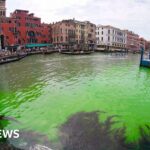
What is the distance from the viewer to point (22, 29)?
230 feet

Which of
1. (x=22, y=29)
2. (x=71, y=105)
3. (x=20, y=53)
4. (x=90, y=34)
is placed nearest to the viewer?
(x=71, y=105)

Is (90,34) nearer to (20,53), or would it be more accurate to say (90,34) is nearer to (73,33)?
(73,33)

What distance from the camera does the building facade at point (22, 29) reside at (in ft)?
214

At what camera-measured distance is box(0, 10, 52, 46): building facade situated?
65088mm


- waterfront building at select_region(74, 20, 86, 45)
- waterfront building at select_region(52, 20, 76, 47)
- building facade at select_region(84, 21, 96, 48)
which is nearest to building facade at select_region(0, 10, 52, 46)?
waterfront building at select_region(52, 20, 76, 47)

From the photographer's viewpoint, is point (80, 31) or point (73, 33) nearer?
point (73, 33)

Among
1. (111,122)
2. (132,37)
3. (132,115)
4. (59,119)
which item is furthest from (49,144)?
(132,37)

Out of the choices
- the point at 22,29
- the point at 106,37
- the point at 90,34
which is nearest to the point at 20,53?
the point at 22,29

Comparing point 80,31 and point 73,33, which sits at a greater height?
point 80,31

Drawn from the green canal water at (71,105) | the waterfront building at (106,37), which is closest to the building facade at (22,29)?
the waterfront building at (106,37)

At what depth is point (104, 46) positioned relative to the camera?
104188mm

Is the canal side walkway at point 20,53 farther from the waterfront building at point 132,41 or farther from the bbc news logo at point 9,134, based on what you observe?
the waterfront building at point 132,41

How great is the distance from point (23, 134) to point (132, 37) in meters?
137

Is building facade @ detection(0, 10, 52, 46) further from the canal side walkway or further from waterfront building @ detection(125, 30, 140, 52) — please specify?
waterfront building @ detection(125, 30, 140, 52)
